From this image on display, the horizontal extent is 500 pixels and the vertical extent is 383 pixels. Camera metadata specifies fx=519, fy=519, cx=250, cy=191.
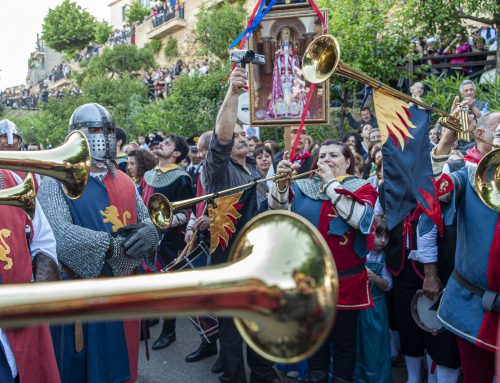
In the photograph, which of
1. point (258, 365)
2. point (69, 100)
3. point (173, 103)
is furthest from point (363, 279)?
point (69, 100)

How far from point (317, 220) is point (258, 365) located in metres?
1.31

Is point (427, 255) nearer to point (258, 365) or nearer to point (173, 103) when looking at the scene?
point (258, 365)

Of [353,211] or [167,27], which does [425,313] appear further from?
[167,27]

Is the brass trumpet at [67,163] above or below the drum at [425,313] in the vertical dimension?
above

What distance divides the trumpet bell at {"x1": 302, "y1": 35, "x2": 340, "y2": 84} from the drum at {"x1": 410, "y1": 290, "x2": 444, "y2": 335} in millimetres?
1691

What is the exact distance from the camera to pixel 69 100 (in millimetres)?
22969

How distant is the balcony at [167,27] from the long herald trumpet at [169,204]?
32501mm

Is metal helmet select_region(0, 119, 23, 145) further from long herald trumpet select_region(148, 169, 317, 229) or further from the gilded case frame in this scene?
the gilded case frame

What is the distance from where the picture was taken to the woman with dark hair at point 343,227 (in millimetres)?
3553

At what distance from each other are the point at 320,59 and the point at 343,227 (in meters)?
1.16

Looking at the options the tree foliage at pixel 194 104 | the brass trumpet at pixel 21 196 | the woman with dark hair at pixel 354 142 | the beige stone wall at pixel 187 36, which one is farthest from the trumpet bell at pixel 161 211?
the beige stone wall at pixel 187 36

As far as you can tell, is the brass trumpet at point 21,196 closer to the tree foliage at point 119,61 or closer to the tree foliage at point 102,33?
the tree foliage at point 119,61

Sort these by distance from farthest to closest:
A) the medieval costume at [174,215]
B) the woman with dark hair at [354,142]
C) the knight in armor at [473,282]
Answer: the woman with dark hair at [354,142]
the medieval costume at [174,215]
the knight in armor at [473,282]

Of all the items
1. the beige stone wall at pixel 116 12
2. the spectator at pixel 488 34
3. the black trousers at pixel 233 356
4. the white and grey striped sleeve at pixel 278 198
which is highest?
the beige stone wall at pixel 116 12
